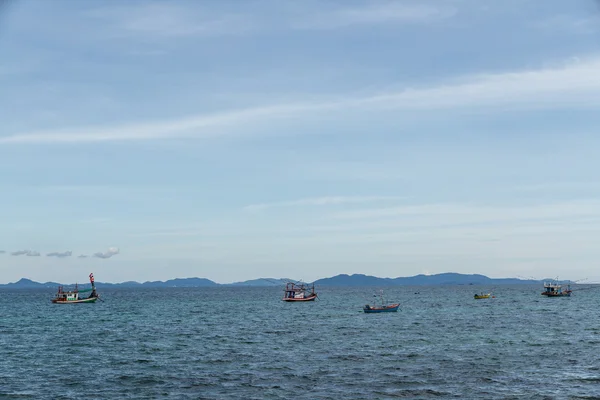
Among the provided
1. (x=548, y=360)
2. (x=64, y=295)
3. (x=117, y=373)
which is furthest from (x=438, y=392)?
(x=64, y=295)

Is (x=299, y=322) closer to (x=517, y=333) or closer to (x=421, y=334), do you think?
(x=421, y=334)

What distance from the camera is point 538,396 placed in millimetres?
41656

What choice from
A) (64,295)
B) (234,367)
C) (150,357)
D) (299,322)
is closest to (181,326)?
(299,322)

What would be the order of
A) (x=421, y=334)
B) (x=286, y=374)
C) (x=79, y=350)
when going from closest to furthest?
(x=286, y=374) < (x=79, y=350) < (x=421, y=334)

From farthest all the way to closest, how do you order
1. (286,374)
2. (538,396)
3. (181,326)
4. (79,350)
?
(181,326) → (79,350) → (286,374) → (538,396)

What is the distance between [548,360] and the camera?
56.4 m

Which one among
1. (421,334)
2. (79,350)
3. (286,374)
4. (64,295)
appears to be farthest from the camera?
(64,295)

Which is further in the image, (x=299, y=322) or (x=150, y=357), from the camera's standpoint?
(x=299, y=322)

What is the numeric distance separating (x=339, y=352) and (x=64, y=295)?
417 ft

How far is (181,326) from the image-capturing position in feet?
320

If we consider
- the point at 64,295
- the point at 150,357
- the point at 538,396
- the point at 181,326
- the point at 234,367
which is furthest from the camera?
the point at 64,295

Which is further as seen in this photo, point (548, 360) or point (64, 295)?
point (64, 295)

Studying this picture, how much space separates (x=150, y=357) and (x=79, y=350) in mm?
11730

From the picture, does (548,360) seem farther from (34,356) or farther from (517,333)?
(34,356)
